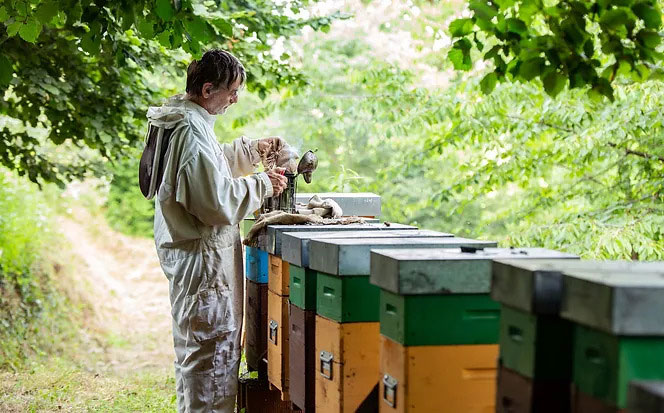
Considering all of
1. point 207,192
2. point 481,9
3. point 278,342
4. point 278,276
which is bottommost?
point 278,342

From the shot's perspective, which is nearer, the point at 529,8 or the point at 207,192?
the point at 529,8

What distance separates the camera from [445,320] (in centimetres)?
218

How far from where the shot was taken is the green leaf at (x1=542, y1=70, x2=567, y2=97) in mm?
2682

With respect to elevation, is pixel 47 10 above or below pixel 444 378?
above

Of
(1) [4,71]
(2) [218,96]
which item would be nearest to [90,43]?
(1) [4,71]

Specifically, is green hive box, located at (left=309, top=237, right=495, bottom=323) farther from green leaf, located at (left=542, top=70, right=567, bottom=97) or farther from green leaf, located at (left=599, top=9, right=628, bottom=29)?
green leaf, located at (left=599, top=9, right=628, bottom=29)

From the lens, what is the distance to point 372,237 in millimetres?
2986

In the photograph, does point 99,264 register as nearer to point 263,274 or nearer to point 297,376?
point 263,274

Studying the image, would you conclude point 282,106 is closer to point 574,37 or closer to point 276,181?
point 276,181

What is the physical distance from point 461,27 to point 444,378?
4.18 feet

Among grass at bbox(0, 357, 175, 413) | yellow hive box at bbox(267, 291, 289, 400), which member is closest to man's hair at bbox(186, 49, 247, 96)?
yellow hive box at bbox(267, 291, 289, 400)

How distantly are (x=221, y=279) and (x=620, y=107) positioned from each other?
3.64 metres

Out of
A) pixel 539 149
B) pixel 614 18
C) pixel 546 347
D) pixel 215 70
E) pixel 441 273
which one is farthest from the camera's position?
pixel 539 149

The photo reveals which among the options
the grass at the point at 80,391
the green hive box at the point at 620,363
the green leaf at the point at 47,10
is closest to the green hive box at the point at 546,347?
the green hive box at the point at 620,363
